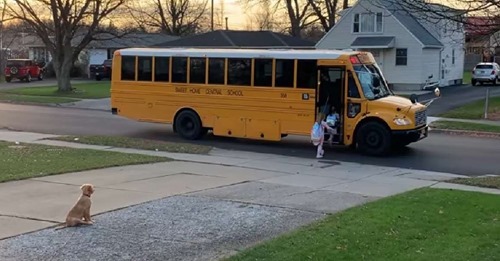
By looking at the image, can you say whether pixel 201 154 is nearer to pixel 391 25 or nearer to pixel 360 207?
pixel 360 207

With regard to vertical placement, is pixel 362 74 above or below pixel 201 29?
below

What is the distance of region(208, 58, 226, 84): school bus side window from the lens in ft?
63.9

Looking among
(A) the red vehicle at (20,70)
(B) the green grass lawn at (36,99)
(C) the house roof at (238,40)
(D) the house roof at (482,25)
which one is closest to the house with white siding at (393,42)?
(C) the house roof at (238,40)

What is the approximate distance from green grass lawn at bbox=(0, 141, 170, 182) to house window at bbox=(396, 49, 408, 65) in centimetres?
3271

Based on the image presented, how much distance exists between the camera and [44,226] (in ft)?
27.4

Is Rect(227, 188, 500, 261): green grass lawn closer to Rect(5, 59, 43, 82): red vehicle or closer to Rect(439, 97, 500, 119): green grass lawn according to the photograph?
Rect(439, 97, 500, 119): green grass lawn

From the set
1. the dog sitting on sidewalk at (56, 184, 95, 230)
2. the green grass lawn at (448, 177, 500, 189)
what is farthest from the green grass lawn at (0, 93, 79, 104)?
the dog sitting on sidewalk at (56, 184, 95, 230)

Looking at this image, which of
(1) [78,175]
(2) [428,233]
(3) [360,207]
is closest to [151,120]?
(1) [78,175]

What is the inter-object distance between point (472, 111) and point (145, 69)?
15690mm

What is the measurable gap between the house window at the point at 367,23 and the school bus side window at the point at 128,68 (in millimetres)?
27928

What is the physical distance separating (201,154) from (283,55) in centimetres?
367

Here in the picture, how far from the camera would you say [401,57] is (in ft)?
151

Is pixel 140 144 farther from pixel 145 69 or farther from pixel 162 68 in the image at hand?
pixel 145 69

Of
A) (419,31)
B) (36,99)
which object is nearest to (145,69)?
(36,99)
